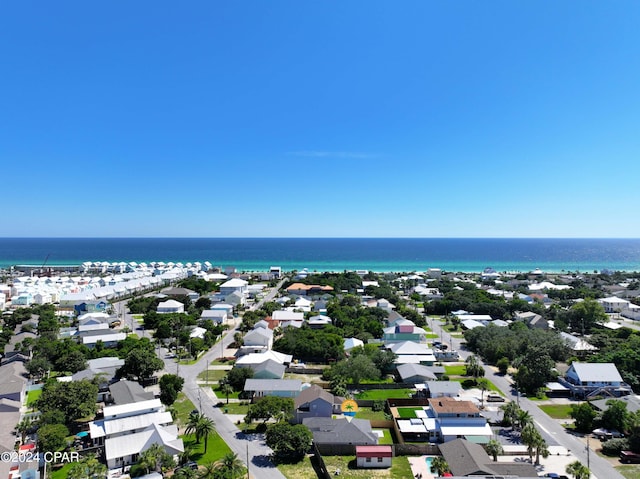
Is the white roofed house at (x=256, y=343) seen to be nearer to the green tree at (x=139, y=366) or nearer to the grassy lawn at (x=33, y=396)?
the green tree at (x=139, y=366)

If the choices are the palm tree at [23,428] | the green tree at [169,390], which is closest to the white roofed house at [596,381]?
the green tree at [169,390]

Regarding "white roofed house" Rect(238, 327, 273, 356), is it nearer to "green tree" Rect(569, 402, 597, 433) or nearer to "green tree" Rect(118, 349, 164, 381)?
"green tree" Rect(118, 349, 164, 381)

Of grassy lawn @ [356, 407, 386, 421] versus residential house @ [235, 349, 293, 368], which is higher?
residential house @ [235, 349, 293, 368]

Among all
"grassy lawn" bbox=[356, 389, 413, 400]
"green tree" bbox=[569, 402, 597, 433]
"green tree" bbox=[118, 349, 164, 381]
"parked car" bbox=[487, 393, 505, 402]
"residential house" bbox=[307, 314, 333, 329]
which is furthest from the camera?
"residential house" bbox=[307, 314, 333, 329]

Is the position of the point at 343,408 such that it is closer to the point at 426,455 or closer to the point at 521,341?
the point at 426,455

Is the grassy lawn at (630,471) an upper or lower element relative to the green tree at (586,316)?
lower

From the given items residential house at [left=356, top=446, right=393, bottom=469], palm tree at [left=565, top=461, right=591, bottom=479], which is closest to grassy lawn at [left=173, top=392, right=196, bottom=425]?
residential house at [left=356, top=446, right=393, bottom=469]

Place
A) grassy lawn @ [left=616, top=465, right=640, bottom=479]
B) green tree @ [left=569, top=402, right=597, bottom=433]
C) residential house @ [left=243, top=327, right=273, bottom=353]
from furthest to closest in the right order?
residential house @ [left=243, top=327, right=273, bottom=353], green tree @ [left=569, top=402, right=597, bottom=433], grassy lawn @ [left=616, top=465, right=640, bottom=479]
